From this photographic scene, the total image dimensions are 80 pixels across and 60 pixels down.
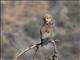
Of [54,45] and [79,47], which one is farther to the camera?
[79,47]

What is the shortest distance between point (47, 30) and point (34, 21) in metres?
19.3

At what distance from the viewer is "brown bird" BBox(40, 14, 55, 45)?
4.69ft

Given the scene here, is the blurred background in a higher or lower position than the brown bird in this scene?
lower

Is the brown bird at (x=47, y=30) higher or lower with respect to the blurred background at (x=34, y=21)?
higher

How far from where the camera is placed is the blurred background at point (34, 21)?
56.0ft

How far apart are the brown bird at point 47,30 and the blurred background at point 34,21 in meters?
14.0

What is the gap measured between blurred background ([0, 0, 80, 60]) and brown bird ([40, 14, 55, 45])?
46.1 feet

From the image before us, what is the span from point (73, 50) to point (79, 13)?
4027mm

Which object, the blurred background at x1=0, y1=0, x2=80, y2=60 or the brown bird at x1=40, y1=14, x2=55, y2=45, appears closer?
the brown bird at x1=40, y1=14, x2=55, y2=45

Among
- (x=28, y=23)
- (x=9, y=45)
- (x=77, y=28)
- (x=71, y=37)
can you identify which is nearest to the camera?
(x=9, y=45)

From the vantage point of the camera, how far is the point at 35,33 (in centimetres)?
1903

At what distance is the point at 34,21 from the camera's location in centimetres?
2078

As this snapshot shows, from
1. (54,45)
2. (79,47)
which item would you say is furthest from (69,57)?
(54,45)

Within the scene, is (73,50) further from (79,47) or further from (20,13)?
(20,13)
